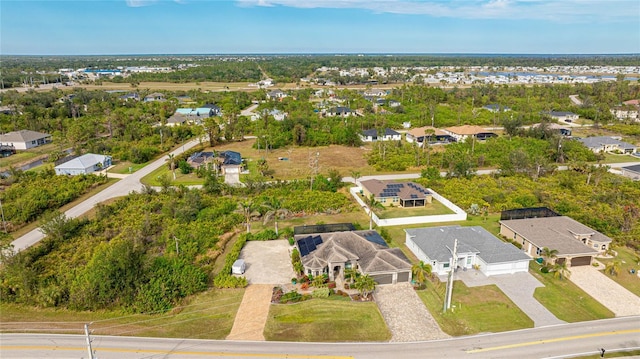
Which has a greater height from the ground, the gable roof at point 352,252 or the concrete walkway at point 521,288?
the gable roof at point 352,252

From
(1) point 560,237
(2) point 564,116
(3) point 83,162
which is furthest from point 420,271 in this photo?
(2) point 564,116

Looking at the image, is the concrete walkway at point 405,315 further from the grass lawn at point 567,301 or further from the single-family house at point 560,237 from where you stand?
the single-family house at point 560,237

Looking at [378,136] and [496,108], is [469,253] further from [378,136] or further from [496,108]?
[496,108]

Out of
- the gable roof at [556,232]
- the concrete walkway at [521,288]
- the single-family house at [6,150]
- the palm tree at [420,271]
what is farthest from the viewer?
the single-family house at [6,150]

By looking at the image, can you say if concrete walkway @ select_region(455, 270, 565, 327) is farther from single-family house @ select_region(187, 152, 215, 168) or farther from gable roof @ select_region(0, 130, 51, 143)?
gable roof @ select_region(0, 130, 51, 143)

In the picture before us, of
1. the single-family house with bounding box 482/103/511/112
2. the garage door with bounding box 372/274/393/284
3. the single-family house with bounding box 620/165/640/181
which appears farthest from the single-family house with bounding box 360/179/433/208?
the single-family house with bounding box 482/103/511/112

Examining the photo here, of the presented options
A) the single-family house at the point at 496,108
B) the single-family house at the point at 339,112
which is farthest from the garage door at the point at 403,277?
the single-family house at the point at 496,108

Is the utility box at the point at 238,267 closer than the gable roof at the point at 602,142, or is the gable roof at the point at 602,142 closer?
the utility box at the point at 238,267
